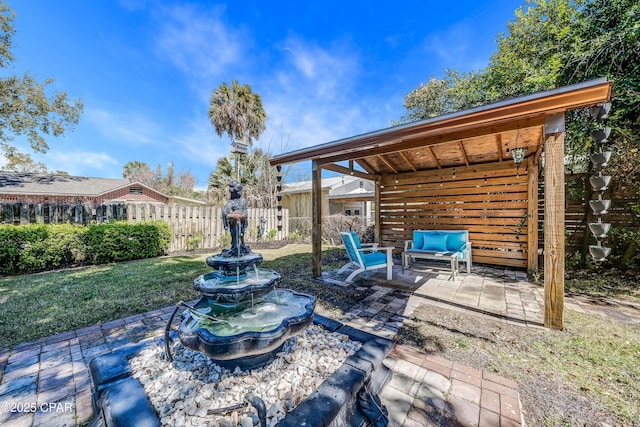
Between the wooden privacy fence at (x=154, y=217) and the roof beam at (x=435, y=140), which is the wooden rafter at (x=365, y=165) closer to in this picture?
the roof beam at (x=435, y=140)

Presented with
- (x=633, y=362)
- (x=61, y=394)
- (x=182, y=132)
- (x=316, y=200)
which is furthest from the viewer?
(x=182, y=132)

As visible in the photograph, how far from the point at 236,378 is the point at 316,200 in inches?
143

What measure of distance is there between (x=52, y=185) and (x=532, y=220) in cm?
2124

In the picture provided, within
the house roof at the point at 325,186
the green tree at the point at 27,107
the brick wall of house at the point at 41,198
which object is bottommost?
the brick wall of house at the point at 41,198

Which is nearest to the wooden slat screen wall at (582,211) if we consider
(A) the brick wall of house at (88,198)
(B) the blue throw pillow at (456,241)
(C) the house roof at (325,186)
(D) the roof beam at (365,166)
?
(B) the blue throw pillow at (456,241)

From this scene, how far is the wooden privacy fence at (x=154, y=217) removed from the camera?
6562 mm

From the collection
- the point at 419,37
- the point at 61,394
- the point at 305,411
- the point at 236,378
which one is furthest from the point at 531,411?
the point at 419,37

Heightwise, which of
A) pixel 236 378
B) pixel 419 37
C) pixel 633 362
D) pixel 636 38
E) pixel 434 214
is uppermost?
pixel 419 37

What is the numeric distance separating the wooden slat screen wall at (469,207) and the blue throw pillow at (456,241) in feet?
2.82

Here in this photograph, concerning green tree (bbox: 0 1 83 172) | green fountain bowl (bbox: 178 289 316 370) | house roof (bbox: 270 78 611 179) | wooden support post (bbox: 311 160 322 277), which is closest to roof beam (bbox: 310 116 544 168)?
house roof (bbox: 270 78 611 179)

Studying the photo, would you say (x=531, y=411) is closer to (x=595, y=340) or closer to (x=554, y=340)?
(x=554, y=340)

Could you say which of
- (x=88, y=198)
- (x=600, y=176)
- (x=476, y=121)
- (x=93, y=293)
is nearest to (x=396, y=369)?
(x=476, y=121)

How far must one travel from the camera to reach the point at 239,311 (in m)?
2.23

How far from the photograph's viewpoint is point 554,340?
2594 mm
